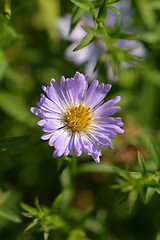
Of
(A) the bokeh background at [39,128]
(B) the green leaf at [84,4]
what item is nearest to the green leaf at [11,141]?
(B) the green leaf at [84,4]

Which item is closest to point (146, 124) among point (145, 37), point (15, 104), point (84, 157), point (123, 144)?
point (123, 144)

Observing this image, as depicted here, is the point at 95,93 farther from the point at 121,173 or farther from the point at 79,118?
the point at 121,173

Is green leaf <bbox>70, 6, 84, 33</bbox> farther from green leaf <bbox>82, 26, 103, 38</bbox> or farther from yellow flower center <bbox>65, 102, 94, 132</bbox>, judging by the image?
yellow flower center <bbox>65, 102, 94, 132</bbox>

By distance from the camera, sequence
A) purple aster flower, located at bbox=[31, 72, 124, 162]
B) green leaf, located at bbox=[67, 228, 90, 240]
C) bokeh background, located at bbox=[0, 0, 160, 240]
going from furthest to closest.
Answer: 1. bokeh background, located at bbox=[0, 0, 160, 240]
2. green leaf, located at bbox=[67, 228, 90, 240]
3. purple aster flower, located at bbox=[31, 72, 124, 162]

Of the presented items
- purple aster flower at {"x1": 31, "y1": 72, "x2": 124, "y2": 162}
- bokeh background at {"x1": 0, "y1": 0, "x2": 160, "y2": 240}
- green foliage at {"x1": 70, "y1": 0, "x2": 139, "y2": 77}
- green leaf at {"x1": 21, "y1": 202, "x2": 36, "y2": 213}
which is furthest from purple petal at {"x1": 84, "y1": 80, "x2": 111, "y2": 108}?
bokeh background at {"x1": 0, "y1": 0, "x2": 160, "y2": 240}

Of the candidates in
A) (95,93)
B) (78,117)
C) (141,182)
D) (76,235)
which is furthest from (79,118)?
(76,235)
